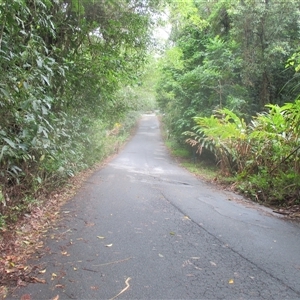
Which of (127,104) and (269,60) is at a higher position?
(269,60)

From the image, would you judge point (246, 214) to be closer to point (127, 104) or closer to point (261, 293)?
point (261, 293)

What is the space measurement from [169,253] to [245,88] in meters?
12.1

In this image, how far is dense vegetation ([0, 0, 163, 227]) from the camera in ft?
11.7

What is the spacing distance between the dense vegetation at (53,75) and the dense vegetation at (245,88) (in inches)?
121

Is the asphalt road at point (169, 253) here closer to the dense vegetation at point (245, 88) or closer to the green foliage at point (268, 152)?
the green foliage at point (268, 152)

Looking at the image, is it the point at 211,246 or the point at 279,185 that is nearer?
the point at 211,246

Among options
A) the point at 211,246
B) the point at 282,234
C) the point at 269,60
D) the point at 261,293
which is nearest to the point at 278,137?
the point at 282,234

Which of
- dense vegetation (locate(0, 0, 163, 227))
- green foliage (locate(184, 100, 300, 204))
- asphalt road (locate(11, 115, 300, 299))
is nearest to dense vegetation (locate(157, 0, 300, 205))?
green foliage (locate(184, 100, 300, 204))

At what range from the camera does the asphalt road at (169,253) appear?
9.27ft

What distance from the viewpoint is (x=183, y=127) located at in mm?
17281

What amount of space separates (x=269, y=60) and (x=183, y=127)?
6.23 meters

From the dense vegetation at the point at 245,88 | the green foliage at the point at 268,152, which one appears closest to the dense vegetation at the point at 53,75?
the dense vegetation at the point at 245,88

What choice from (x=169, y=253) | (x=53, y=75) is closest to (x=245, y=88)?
(x=53, y=75)

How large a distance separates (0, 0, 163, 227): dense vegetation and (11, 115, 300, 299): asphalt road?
111cm
